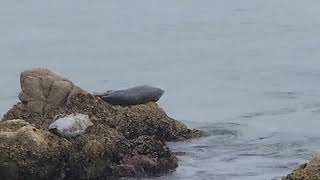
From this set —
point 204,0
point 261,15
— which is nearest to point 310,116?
point 261,15

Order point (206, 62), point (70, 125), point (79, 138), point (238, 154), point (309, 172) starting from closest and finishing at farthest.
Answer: point (309, 172) → point (79, 138) → point (70, 125) → point (238, 154) → point (206, 62)

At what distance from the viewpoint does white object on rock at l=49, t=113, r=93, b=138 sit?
12779mm

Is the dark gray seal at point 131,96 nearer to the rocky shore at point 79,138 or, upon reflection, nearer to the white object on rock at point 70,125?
the rocky shore at point 79,138

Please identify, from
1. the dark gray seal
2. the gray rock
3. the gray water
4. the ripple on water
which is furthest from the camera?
the dark gray seal

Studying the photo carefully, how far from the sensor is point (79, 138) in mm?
12789

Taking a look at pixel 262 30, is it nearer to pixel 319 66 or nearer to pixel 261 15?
pixel 261 15

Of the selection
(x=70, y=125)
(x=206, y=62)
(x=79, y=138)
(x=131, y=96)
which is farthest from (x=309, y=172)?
(x=206, y=62)

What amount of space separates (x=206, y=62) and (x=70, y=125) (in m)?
14.0

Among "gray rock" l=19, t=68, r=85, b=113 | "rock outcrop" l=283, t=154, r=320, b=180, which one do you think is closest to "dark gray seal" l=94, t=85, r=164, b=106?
"gray rock" l=19, t=68, r=85, b=113

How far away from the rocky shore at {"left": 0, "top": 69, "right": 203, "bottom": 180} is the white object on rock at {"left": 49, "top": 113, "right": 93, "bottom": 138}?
0.08m

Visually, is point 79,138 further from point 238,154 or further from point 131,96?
point 238,154

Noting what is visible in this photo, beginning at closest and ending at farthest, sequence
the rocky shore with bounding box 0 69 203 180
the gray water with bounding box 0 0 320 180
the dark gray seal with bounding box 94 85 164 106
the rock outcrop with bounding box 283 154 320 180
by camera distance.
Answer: the rock outcrop with bounding box 283 154 320 180
the rocky shore with bounding box 0 69 203 180
the gray water with bounding box 0 0 320 180
the dark gray seal with bounding box 94 85 164 106

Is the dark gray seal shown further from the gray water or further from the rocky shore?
the gray water

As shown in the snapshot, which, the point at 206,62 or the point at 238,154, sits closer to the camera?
the point at 238,154
